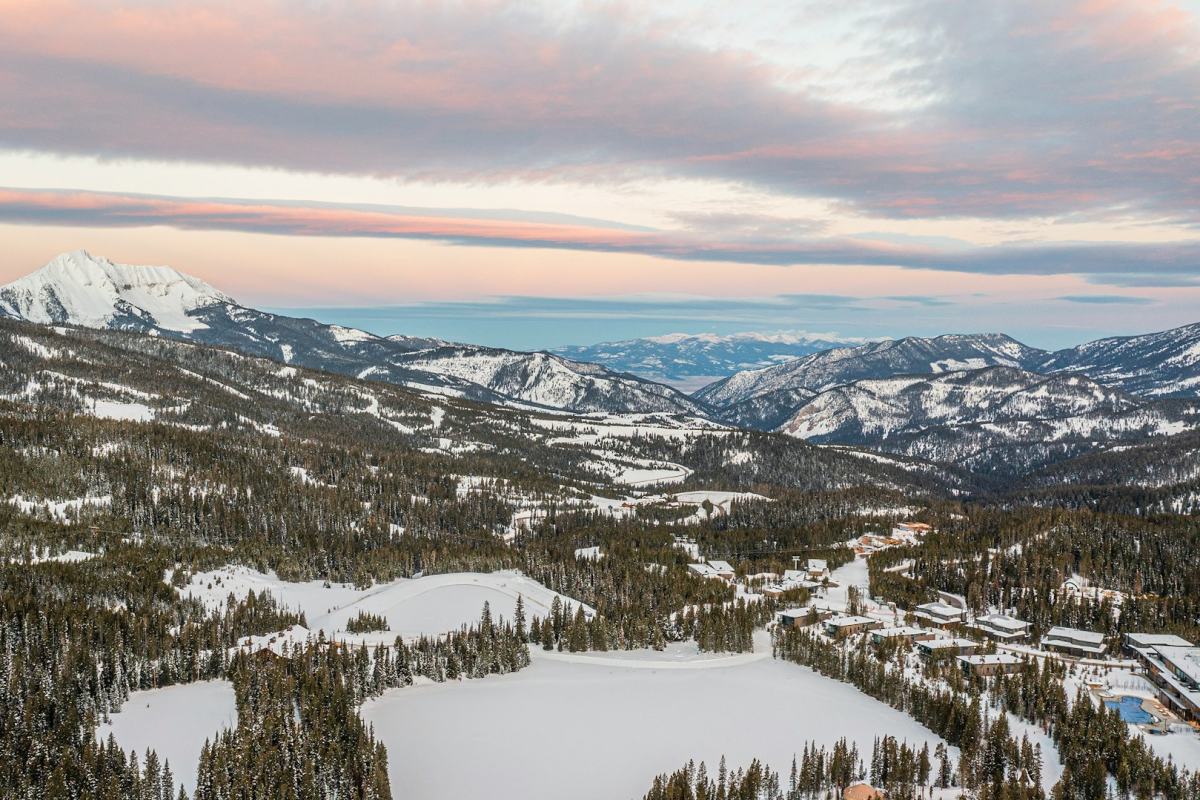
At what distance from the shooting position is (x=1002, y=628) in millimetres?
121062

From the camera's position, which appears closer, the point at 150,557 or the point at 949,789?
the point at 949,789

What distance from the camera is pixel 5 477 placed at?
171750 mm

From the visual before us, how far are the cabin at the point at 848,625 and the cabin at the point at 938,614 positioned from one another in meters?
11.9

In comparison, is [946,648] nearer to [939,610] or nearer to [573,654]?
[939,610]

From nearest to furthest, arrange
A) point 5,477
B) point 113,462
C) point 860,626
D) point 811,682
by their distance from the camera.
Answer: point 811,682 < point 860,626 < point 5,477 < point 113,462

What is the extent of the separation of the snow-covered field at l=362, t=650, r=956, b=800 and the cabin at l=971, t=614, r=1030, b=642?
35.3 m

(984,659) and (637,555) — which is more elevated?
(984,659)

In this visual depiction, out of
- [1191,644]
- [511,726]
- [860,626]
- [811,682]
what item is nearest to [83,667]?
→ [511,726]

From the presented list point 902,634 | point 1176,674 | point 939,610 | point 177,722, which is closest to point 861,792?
point 902,634

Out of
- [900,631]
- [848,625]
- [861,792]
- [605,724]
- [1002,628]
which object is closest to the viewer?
[861,792]

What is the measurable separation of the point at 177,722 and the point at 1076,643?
379ft

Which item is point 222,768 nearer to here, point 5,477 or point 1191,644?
point 1191,644

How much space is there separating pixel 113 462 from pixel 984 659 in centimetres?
19722

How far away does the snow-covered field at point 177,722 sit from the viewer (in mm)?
73938
